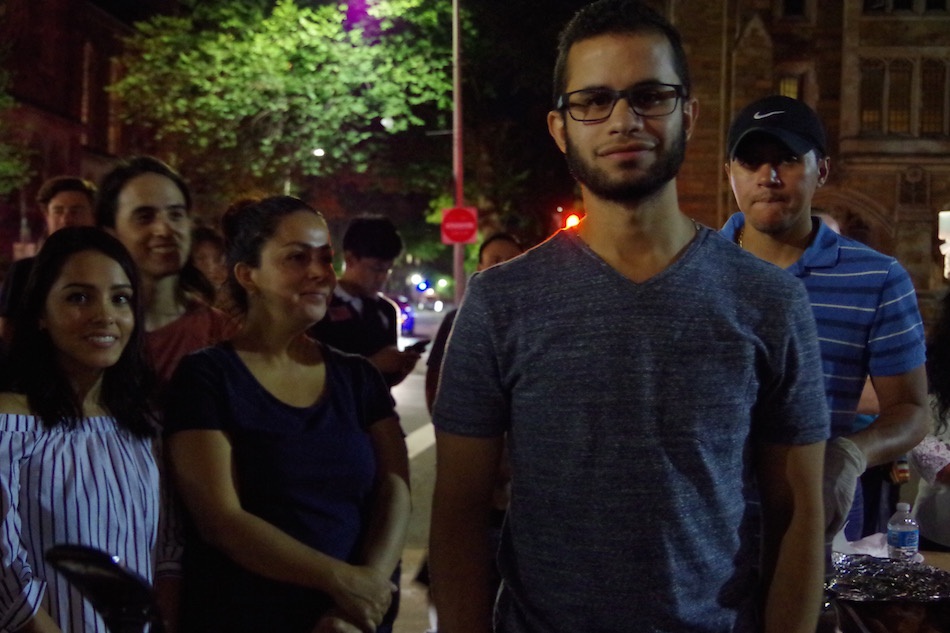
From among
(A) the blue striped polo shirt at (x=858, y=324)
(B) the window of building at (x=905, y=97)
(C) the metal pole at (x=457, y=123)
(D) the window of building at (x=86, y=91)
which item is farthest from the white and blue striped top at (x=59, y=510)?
(D) the window of building at (x=86, y=91)

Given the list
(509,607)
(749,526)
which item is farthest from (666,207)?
Result: (509,607)

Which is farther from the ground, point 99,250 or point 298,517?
point 99,250

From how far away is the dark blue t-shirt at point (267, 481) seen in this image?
2627mm

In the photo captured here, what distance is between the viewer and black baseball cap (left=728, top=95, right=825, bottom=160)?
9.26ft

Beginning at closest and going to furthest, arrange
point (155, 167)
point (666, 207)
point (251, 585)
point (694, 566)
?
point (694, 566) → point (666, 207) → point (251, 585) → point (155, 167)

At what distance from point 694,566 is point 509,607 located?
40 centimetres

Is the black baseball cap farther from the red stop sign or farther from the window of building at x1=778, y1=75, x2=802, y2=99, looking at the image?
the window of building at x1=778, y1=75, x2=802, y2=99

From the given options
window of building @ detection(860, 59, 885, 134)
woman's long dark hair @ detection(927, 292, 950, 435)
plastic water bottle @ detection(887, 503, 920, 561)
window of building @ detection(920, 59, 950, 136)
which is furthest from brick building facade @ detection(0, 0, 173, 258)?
plastic water bottle @ detection(887, 503, 920, 561)

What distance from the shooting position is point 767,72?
75.0 feet

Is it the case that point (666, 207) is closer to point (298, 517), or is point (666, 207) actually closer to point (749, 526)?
point (749, 526)

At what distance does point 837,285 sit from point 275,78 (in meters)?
19.7

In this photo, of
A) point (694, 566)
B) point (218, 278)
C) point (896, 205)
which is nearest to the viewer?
point (694, 566)

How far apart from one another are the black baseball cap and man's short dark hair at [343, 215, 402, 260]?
306 centimetres

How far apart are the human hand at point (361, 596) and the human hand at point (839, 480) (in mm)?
1239
